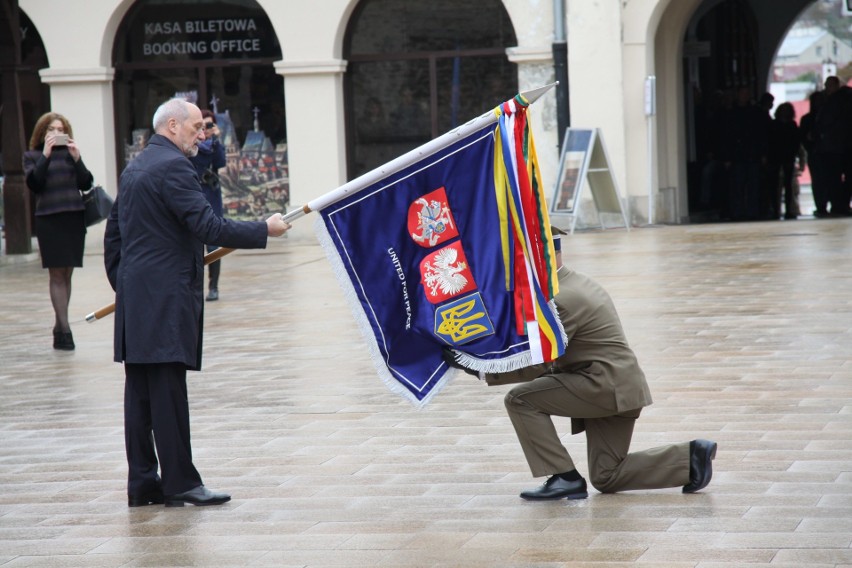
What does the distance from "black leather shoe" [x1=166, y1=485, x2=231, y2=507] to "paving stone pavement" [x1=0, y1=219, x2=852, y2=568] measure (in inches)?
2.0

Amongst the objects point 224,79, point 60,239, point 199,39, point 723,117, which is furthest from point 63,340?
point 723,117

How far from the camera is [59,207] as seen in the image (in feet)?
35.0

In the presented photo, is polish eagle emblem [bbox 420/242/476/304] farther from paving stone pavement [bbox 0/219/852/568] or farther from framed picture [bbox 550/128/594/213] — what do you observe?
framed picture [bbox 550/128/594/213]

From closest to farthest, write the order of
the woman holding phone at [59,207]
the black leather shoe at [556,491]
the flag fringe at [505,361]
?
1. the flag fringe at [505,361]
2. the black leather shoe at [556,491]
3. the woman holding phone at [59,207]

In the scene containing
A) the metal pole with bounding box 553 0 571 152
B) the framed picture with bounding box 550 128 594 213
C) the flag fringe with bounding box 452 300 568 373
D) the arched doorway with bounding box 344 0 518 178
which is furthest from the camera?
the arched doorway with bounding box 344 0 518 178

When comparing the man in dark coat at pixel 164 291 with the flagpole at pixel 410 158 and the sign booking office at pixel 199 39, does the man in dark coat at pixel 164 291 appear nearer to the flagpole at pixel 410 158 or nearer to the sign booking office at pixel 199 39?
the flagpole at pixel 410 158

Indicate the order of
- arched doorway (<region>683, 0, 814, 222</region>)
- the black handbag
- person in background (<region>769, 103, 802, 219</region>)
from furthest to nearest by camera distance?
1. person in background (<region>769, 103, 802, 219</region>)
2. arched doorway (<region>683, 0, 814, 222</region>)
3. the black handbag

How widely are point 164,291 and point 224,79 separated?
15.7m

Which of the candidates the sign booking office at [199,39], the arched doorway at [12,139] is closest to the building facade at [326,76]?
the sign booking office at [199,39]

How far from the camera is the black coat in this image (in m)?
5.75

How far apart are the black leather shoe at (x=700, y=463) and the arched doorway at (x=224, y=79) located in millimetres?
15743

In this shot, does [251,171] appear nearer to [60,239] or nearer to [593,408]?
[60,239]

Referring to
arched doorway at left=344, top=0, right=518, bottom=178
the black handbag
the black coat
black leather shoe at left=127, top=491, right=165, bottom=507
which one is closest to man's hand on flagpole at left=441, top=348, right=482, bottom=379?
the black coat

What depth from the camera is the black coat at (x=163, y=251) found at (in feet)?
18.9
